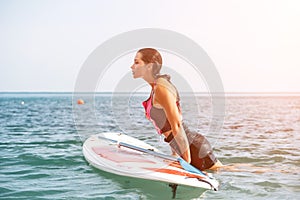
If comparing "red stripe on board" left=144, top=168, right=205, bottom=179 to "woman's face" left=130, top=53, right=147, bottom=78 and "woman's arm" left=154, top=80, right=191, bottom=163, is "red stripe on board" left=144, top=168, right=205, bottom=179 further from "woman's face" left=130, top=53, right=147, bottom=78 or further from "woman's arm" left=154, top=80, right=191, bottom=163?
"woman's face" left=130, top=53, right=147, bottom=78

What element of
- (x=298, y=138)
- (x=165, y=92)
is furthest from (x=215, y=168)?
(x=298, y=138)

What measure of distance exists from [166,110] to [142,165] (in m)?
1.14

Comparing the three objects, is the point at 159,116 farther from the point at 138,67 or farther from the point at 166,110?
the point at 138,67

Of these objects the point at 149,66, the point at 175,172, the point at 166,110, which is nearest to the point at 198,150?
the point at 175,172

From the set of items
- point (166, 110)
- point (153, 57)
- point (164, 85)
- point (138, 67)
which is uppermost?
point (153, 57)

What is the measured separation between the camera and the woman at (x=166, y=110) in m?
5.39

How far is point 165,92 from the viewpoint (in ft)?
17.5

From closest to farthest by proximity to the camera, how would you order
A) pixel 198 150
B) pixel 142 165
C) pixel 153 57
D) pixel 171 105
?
pixel 171 105 → pixel 153 57 → pixel 142 165 → pixel 198 150

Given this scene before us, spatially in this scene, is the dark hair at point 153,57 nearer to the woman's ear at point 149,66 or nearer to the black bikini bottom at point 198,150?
the woman's ear at point 149,66

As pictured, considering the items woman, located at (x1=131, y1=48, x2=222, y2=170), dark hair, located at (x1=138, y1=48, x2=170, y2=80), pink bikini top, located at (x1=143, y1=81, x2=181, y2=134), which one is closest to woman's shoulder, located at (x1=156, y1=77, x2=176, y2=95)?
woman, located at (x1=131, y1=48, x2=222, y2=170)

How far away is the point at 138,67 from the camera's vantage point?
5.70 m

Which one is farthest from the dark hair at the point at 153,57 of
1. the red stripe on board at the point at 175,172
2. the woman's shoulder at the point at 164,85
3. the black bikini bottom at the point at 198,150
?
the red stripe on board at the point at 175,172

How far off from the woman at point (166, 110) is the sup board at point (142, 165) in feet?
1.14

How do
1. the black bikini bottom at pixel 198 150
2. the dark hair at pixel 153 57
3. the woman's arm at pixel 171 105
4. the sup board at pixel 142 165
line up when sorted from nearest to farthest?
1. the woman's arm at pixel 171 105
2. the sup board at pixel 142 165
3. the dark hair at pixel 153 57
4. the black bikini bottom at pixel 198 150
